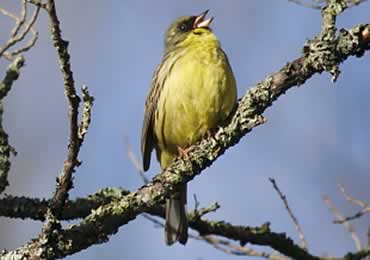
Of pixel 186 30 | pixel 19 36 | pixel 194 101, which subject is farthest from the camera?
pixel 186 30

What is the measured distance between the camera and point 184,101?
466 cm

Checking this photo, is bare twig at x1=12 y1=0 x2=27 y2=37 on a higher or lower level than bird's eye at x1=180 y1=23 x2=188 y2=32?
lower

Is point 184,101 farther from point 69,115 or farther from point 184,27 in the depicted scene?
point 69,115

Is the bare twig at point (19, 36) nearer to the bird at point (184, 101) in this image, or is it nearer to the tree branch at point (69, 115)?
the tree branch at point (69, 115)

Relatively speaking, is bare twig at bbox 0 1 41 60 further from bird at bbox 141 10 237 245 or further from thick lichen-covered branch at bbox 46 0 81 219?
bird at bbox 141 10 237 245

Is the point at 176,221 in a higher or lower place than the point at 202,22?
lower

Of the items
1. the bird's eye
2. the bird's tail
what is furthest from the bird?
the bird's eye

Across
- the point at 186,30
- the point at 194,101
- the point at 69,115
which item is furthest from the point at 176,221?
the point at 69,115

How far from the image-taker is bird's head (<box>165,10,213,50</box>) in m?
5.21

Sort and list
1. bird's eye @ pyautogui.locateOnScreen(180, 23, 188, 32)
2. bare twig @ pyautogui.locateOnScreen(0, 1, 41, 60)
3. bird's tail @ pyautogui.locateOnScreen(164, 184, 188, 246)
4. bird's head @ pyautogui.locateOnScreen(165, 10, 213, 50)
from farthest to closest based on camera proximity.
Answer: bird's eye @ pyautogui.locateOnScreen(180, 23, 188, 32), bird's head @ pyautogui.locateOnScreen(165, 10, 213, 50), bird's tail @ pyautogui.locateOnScreen(164, 184, 188, 246), bare twig @ pyautogui.locateOnScreen(0, 1, 41, 60)

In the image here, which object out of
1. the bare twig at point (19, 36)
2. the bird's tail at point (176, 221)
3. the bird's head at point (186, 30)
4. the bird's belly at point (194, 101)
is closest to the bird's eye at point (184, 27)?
the bird's head at point (186, 30)

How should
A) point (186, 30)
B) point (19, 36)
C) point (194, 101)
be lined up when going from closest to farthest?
point (19, 36) → point (194, 101) → point (186, 30)

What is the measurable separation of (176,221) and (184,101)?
71cm

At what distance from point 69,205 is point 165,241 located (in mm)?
1117
